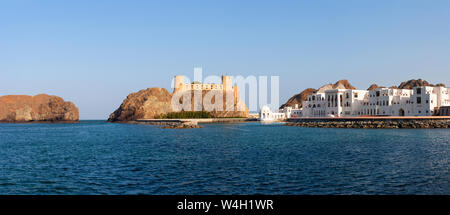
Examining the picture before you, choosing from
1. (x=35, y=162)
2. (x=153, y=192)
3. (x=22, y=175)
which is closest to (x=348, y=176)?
(x=153, y=192)

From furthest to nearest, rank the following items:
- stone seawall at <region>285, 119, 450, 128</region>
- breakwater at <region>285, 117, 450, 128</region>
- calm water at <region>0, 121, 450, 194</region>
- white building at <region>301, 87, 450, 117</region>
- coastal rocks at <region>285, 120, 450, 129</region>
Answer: white building at <region>301, 87, 450, 117</region> → breakwater at <region>285, 117, 450, 128</region> → stone seawall at <region>285, 119, 450, 128</region> → coastal rocks at <region>285, 120, 450, 129</region> → calm water at <region>0, 121, 450, 194</region>

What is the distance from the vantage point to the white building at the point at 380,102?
112m

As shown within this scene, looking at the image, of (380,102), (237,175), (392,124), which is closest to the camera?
(237,175)

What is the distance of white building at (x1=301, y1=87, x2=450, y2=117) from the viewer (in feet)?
366

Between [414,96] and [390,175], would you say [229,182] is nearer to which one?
[390,175]

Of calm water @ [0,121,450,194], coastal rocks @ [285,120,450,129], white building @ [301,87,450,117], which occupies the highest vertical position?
white building @ [301,87,450,117]

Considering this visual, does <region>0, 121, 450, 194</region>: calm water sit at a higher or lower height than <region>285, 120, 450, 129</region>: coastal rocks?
lower

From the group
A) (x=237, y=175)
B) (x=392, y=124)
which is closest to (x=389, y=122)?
(x=392, y=124)

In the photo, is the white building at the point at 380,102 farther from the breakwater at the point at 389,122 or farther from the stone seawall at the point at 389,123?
the stone seawall at the point at 389,123

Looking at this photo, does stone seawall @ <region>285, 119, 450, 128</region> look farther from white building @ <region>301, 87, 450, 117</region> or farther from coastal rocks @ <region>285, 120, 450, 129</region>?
white building @ <region>301, 87, 450, 117</region>

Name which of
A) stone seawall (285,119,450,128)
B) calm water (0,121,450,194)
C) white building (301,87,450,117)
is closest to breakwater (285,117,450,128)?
stone seawall (285,119,450,128)

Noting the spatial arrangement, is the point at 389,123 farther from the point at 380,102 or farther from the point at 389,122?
the point at 380,102

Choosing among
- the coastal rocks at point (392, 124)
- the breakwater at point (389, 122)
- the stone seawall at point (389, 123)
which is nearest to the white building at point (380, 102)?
the breakwater at point (389, 122)

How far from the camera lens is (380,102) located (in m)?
125
